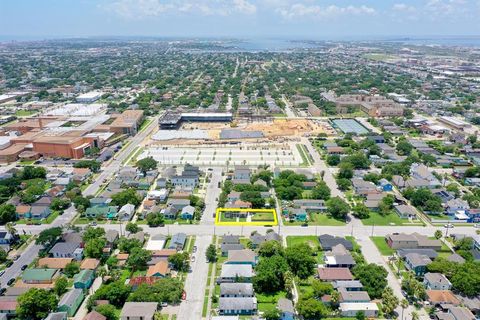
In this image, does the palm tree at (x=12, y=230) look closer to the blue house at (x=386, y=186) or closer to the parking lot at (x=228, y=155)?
Answer: the parking lot at (x=228, y=155)

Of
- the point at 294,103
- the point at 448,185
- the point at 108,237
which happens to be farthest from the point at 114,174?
the point at 294,103

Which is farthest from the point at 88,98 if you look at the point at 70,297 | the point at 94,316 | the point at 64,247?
the point at 94,316

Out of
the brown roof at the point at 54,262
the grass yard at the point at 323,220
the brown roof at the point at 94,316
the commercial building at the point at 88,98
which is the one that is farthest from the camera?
the commercial building at the point at 88,98

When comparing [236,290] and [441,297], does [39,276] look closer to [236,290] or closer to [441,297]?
[236,290]

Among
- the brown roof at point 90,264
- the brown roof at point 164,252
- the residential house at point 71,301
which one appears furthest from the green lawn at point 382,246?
the residential house at point 71,301

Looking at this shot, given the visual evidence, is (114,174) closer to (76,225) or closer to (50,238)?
(76,225)

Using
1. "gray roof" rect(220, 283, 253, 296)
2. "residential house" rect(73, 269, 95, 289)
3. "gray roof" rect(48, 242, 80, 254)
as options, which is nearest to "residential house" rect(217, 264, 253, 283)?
"gray roof" rect(220, 283, 253, 296)
